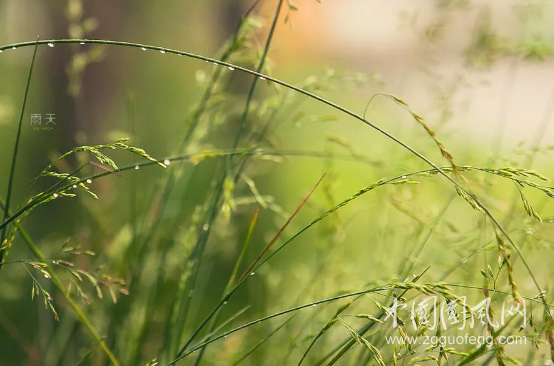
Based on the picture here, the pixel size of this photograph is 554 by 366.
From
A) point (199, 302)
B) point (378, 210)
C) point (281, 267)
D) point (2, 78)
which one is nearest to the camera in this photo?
point (378, 210)

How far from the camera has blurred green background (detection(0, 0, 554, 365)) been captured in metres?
1.12

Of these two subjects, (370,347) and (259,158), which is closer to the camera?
(370,347)

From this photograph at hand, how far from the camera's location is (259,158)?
119cm

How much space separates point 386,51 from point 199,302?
3013 mm

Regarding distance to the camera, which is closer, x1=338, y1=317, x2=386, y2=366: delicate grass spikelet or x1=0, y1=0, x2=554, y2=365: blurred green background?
x1=338, y1=317, x2=386, y2=366: delicate grass spikelet

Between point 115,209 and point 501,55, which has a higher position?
point 501,55

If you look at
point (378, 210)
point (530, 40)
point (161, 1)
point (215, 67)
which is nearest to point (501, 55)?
point (530, 40)

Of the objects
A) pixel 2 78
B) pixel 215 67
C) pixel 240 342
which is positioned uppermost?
pixel 215 67

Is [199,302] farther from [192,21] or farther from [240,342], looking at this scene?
[192,21]

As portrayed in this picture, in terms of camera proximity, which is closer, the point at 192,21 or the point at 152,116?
the point at 152,116

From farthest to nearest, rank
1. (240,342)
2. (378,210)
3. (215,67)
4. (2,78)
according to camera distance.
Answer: (2,78)
(378,210)
(240,342)
(215,67)

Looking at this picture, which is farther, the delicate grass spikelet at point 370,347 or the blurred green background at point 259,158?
the blurred green background at point 259,158

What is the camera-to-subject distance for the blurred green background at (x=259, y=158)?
112 cm

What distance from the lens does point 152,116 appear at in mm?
2826
